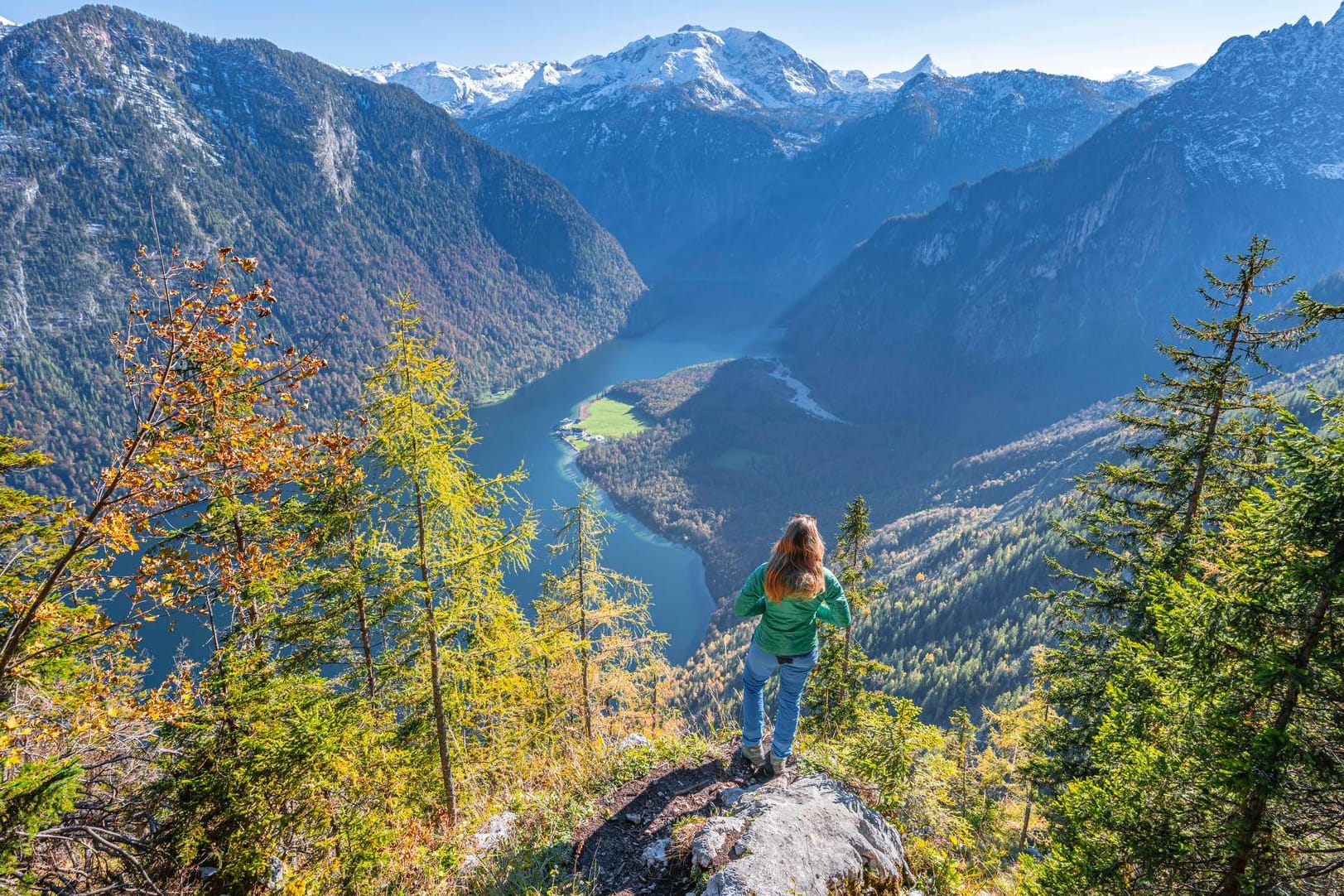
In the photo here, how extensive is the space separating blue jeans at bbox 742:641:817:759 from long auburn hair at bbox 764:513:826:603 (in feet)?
3.36

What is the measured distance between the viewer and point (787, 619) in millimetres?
7484

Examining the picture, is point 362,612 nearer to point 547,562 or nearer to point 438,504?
point 438,504

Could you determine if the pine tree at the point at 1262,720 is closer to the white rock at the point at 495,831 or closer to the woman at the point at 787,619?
the woman at the point at 787,619

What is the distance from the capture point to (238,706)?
7.17 meters

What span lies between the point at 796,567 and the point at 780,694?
6.29 ft

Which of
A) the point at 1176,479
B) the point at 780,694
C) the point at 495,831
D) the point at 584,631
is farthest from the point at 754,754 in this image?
the point at 584,631

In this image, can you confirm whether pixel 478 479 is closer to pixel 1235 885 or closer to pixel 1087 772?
pixel 1235 885

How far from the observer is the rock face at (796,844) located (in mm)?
5977

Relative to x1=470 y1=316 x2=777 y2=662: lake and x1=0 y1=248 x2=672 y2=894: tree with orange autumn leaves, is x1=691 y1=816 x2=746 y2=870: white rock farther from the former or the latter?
x1=470 y1=316 x2=777 y2=662: lake

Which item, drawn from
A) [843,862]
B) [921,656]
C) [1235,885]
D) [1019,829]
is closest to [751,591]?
[843,862]

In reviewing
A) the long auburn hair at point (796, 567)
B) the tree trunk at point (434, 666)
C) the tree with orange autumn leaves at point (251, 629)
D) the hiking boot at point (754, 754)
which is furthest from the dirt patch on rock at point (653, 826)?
the tree trunk at point (434, 666)

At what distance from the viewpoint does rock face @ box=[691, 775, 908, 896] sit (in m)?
5.98

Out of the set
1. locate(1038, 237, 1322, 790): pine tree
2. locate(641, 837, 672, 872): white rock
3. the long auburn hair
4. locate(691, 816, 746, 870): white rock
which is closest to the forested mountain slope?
locate(1038, 237, 1322, 790): pine tree

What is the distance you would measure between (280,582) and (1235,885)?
40.2 ft
